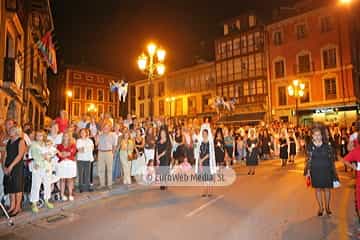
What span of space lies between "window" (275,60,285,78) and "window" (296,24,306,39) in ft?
11.3

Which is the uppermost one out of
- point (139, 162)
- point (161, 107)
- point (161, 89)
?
point (161, 89)

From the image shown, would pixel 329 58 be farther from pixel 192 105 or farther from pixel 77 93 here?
pixel 77 93

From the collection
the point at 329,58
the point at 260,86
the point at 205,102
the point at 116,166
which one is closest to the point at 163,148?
the point at 116,166

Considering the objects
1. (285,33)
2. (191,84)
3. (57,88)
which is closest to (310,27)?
(285,33)

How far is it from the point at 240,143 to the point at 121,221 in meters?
13.2

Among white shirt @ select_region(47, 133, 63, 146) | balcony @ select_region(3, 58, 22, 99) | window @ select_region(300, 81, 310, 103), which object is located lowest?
white shirt @ select_region(47, 133, 63, 146)

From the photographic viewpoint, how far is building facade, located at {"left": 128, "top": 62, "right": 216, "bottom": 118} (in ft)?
140

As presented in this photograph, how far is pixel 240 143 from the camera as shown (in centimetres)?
1809

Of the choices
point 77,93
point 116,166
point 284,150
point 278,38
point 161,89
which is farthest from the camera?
point 77,93

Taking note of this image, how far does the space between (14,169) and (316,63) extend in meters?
32.6

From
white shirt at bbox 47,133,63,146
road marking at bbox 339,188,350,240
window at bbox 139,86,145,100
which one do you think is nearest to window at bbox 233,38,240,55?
window at bbox 139,86,145,100

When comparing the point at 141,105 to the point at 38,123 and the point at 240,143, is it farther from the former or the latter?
the point at 240,143

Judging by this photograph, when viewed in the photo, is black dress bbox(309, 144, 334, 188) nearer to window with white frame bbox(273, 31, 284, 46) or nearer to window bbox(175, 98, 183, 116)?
window with white frame bbox(273, 31, 284, 46)

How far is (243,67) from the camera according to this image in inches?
1486
